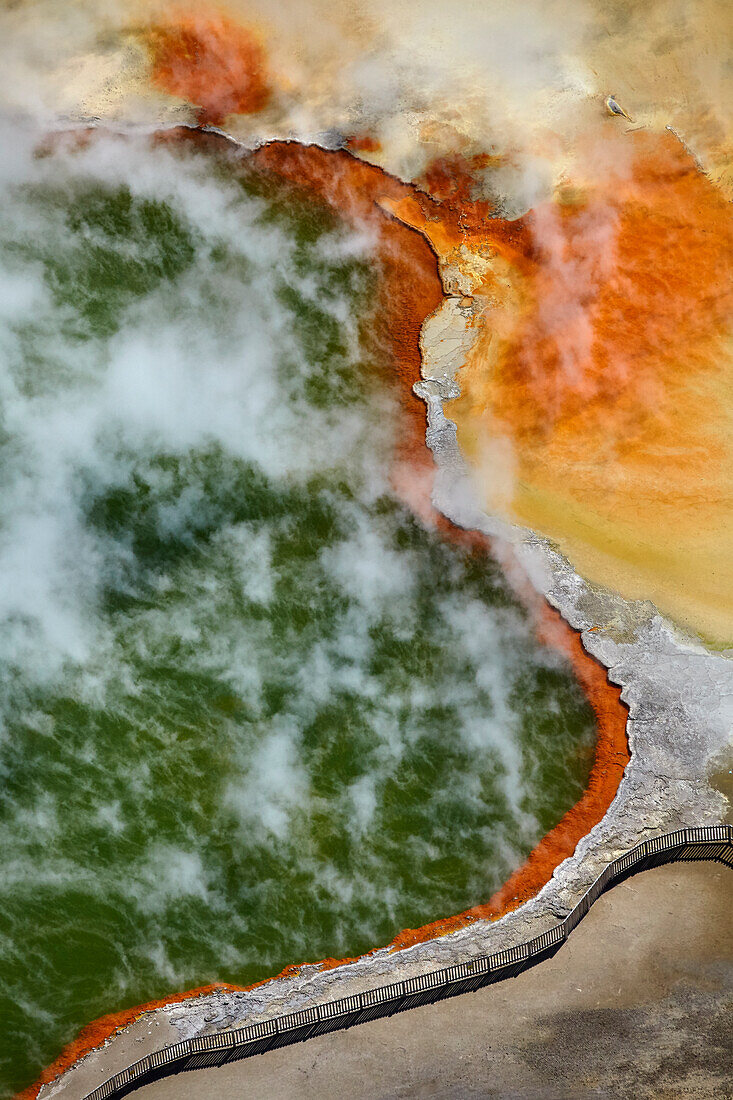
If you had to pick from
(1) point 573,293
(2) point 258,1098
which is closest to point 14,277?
(1) point 573,293

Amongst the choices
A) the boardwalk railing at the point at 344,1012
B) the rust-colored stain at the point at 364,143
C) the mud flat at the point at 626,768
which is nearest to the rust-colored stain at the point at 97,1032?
the mud flat at the point at 626,768

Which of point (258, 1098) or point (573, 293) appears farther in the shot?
point (573, 293)

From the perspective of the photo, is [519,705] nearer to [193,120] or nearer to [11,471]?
[11,471]

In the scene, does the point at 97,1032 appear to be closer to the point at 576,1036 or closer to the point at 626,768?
the point at 576,1036

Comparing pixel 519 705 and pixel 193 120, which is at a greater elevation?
pixel 193 120

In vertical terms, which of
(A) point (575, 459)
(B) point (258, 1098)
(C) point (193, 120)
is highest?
(C) point (193, 120)

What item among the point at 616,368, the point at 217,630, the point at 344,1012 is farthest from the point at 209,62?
the point at 344,1012
